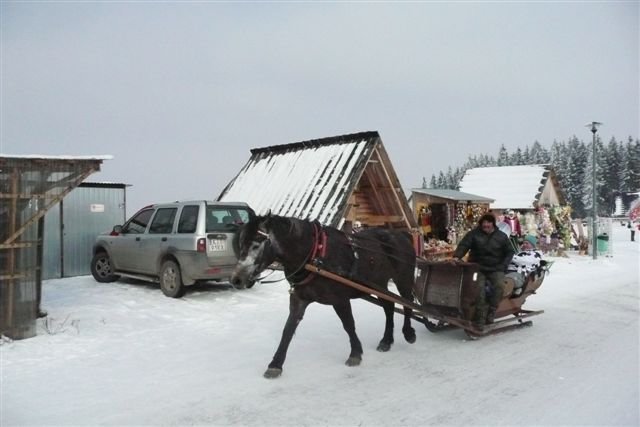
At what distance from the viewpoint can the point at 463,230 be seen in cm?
2062

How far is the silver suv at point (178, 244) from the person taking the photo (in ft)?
33.8

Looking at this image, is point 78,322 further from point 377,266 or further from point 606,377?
point 606,377

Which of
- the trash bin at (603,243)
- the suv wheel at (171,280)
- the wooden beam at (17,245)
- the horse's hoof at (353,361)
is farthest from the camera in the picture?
the trash bin at (603,243)

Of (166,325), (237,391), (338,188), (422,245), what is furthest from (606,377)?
(422,245)

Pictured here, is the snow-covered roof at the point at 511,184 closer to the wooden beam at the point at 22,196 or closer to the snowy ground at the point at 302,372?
the snowy ground at the point at 302,372

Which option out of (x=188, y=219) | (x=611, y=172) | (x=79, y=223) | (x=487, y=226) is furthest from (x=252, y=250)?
(x=611, y=172)

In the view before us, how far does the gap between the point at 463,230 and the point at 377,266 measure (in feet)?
48.3

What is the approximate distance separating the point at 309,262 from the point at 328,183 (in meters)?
8.56

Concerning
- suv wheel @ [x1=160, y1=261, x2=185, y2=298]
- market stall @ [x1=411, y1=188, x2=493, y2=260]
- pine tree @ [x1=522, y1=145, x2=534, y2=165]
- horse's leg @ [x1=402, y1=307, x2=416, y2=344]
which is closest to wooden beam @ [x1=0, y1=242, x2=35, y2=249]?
suv wheel @ [x1=160, y1=261, x2=185, y2=298]

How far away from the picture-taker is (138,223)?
12141 millimetres

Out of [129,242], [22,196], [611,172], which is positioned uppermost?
[611,172]

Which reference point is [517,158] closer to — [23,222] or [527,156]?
[527,156]

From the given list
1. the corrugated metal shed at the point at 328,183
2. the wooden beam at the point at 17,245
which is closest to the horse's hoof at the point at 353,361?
the wooden beam at the point at 17,245

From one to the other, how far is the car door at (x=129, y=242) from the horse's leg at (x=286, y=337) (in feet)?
23.0
